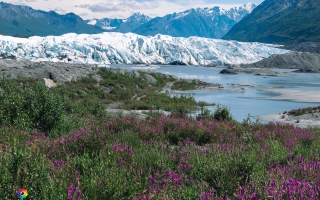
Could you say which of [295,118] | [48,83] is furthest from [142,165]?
[48,83]

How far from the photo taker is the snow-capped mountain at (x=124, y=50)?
125562mm

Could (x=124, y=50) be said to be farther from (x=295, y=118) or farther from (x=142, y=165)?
(x=142, y=165)

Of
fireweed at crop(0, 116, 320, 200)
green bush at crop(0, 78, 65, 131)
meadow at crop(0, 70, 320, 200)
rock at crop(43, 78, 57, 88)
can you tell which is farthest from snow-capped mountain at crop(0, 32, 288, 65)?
fireweed at crop(0, 116, 320, 200)

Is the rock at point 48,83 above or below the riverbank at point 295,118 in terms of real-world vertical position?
above

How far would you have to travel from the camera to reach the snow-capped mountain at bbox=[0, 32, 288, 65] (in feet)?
412

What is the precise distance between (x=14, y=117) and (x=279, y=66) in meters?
120

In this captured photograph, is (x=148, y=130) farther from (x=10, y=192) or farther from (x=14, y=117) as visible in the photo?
(x=10, y=192)

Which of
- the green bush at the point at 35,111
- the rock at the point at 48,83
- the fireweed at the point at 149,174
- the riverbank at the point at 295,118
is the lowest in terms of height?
the riverbank at the point at 295,118

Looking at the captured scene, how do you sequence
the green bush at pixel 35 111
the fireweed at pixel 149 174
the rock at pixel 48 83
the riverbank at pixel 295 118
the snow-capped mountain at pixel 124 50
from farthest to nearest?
the snow-capped mountain at pixel 124 50, the rock at pixel 48 83, the riverbank at pixel 295 118, the green bush at pixel 35 111, the fireweed at pixel 149 174

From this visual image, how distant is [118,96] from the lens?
27859 millimetres

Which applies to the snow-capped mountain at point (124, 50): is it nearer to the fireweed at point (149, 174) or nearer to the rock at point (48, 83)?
the rock at point (48, 83)

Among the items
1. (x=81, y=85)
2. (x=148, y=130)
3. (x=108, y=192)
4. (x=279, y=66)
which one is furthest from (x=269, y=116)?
(x=279, y=66)

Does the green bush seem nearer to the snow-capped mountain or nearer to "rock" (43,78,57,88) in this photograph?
"rock" (43,78,57,88)

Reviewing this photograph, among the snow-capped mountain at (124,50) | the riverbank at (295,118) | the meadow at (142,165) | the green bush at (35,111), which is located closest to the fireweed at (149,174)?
the meadow at (142,165)
